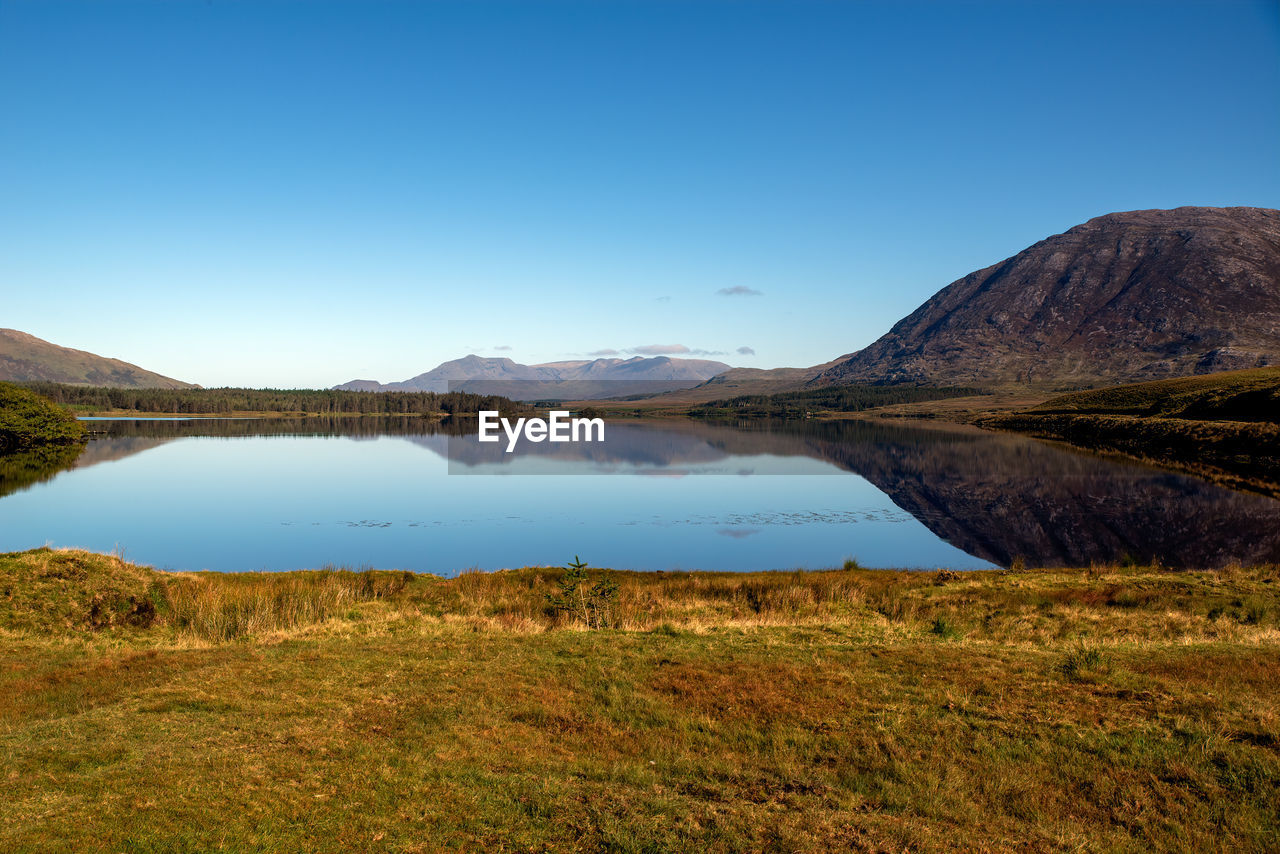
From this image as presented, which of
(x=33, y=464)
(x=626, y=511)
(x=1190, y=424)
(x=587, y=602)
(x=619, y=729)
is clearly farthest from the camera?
(x=1190, y=424)

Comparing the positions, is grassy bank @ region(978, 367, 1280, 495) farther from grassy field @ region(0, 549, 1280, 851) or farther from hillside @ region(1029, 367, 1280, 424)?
grassy field @ region(0, 549, 1280, 851)

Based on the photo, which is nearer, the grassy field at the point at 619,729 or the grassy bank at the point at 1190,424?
the grassy field at the point at 619,729

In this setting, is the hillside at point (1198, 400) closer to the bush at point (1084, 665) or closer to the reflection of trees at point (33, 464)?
the bush at point (1084, 665)

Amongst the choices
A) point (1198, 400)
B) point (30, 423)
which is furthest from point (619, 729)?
point (1198, 400)

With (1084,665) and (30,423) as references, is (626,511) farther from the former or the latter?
(30,423)

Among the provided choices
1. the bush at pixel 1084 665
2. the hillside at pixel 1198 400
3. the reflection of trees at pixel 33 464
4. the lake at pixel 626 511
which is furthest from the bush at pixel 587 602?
the hillside at pixel 1198 400

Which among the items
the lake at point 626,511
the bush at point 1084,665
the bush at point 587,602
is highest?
the bush at point 1084,665
